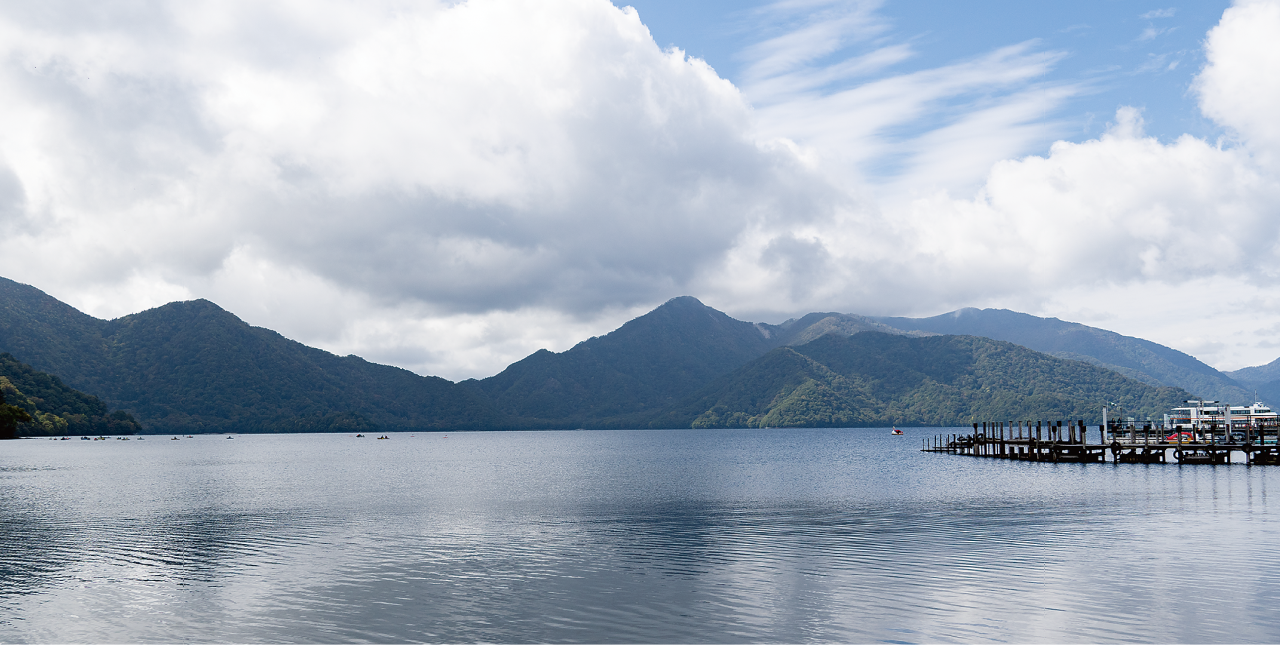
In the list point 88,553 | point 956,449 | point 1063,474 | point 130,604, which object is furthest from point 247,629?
point 956,449

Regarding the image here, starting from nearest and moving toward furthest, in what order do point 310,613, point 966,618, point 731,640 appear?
point 731,640
point 966,618
point 310,613

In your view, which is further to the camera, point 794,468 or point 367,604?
point 794,468

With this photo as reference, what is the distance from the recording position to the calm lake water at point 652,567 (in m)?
23.3

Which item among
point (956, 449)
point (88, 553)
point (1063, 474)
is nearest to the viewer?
point (88, 553)

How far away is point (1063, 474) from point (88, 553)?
81.6 m

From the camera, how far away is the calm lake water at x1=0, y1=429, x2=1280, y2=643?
23.3 m

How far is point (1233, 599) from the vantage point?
84.0 feet

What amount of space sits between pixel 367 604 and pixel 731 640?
1154cm

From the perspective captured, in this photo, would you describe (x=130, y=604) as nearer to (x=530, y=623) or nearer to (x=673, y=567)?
(x=530, y=623)

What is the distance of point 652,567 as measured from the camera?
32406 millimetres

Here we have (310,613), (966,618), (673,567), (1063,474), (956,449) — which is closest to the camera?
(966,618)

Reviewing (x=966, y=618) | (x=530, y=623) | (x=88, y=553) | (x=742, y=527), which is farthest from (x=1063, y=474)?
(x=88, y=553)

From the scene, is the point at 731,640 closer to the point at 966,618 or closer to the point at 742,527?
the point at 966,618

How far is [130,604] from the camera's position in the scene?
2680 centimetres
